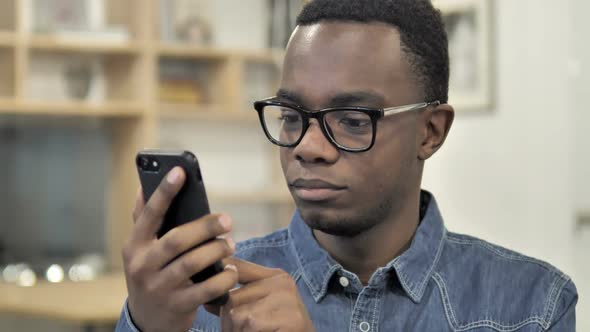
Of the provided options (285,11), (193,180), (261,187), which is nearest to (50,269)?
(261,187)

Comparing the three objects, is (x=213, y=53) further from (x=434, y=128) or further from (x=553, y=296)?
(x=553, y=296)

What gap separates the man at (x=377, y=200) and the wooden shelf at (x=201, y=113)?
3.26 meters

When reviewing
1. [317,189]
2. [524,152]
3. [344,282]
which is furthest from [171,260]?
[524,152]

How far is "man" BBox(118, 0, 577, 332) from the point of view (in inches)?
48.3

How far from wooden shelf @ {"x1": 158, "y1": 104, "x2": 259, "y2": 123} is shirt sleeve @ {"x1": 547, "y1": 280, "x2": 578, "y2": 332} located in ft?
11.2

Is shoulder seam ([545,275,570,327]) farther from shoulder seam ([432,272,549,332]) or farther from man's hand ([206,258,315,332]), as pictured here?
man's hand ([206,258,315,332])

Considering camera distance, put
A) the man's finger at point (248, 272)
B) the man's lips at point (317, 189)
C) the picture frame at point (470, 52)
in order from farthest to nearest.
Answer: the picture frame at point (470, 52)
the man's lips at point (317, 189)
the man's finger at point (248, 272)

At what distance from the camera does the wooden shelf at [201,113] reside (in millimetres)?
4633

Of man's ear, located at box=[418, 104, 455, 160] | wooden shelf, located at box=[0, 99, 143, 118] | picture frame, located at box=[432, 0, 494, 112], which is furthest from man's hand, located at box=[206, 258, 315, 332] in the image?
wooden shelf, located at box=[0, 99, 143, 118]

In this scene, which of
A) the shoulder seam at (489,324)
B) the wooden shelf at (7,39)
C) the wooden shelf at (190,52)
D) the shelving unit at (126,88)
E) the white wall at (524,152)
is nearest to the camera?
the shoulder seam at (489,324)

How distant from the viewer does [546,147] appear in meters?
2.86

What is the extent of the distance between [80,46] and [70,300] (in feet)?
5.07

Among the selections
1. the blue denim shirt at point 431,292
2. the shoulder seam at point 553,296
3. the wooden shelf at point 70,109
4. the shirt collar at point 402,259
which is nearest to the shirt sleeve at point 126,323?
the blue denim shirt at point 431,292

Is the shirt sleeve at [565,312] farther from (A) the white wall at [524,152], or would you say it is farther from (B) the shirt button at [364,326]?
(A) the white wall at [524,152]
